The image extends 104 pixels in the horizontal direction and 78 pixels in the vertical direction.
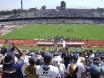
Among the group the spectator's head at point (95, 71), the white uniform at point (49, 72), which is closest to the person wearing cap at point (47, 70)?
the white uniform at point (49, 72)

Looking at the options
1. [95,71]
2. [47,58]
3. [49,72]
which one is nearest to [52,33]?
[47,58]

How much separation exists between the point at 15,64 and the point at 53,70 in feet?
3.49

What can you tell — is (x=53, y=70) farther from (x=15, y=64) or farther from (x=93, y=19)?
(x=93, y=19)

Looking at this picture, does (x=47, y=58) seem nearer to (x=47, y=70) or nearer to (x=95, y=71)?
(x=47, y=70)

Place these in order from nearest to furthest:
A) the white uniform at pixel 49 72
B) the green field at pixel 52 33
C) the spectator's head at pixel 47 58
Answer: the white uniform at pixel 49 72 < the spectator's head at pixel 47 58 < the green field at pixel 52 33

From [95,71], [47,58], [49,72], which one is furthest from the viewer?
[47,58]

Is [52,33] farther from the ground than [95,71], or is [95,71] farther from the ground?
[95,71]

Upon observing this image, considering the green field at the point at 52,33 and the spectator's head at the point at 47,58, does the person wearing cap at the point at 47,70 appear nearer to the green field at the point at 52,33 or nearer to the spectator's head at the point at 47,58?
the spectator's head at the point at 47,58

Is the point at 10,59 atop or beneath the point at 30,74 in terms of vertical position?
atop

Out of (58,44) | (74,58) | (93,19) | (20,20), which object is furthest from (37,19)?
(74,58)

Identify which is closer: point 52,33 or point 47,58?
point 47,58

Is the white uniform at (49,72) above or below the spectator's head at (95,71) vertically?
below

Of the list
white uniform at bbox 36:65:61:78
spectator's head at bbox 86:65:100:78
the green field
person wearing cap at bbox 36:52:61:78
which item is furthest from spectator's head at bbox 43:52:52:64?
the green field

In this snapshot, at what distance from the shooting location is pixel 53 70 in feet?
18.1
